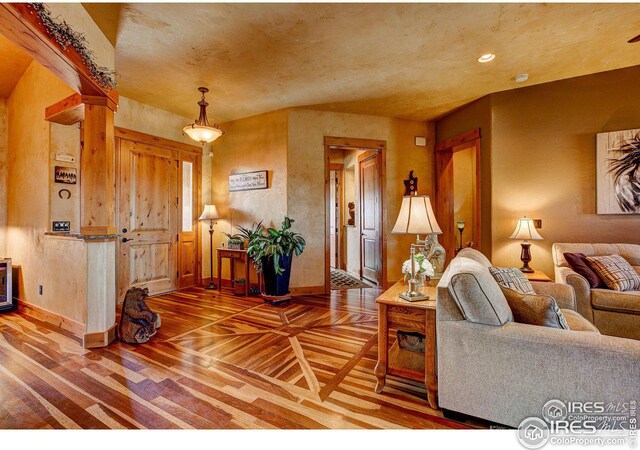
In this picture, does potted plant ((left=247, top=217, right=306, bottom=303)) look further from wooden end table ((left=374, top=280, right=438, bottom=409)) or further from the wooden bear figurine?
wooden end table ((left=374, top=280, right=438, bottom=409))

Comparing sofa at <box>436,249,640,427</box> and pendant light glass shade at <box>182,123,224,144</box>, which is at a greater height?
pendant light glass shade at <box>182,123,224,144</box>

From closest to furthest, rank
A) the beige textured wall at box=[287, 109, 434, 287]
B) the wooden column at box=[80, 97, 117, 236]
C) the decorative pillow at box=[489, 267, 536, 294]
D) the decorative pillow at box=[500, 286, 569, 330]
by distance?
the decorative pillow at box=[500, 286, 569, 330] → the decorative pillow at box=[489, 267, 536, 294] → the wooden column at box=[80, 97, 117, 236] → the beige textured wall at box=[287, 109, 434, 287]

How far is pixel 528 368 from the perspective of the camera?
1445mm

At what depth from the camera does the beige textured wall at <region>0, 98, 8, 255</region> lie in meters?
4.12

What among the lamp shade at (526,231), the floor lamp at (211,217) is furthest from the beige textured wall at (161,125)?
the lamp shade at (526,231)

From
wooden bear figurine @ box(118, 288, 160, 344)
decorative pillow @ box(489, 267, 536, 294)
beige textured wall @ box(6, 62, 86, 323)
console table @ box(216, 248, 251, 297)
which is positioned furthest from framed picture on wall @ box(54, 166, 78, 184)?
decorative pillow @ box(489, 267, 536, 294)

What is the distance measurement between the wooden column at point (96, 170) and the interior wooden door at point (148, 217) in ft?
5.13

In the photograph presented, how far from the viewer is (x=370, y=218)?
5.43 m

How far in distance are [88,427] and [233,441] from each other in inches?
32.4

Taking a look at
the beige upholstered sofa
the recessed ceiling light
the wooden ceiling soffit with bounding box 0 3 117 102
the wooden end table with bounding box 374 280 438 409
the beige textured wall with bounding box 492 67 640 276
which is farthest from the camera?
the beige textured wall with bounding box 492 67 640 276

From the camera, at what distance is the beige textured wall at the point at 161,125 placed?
164 inches

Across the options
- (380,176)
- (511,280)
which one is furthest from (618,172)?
(380,176)

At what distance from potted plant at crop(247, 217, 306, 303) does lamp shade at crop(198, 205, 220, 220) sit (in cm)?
108

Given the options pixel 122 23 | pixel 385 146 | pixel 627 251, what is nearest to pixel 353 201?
pixel 385 146
